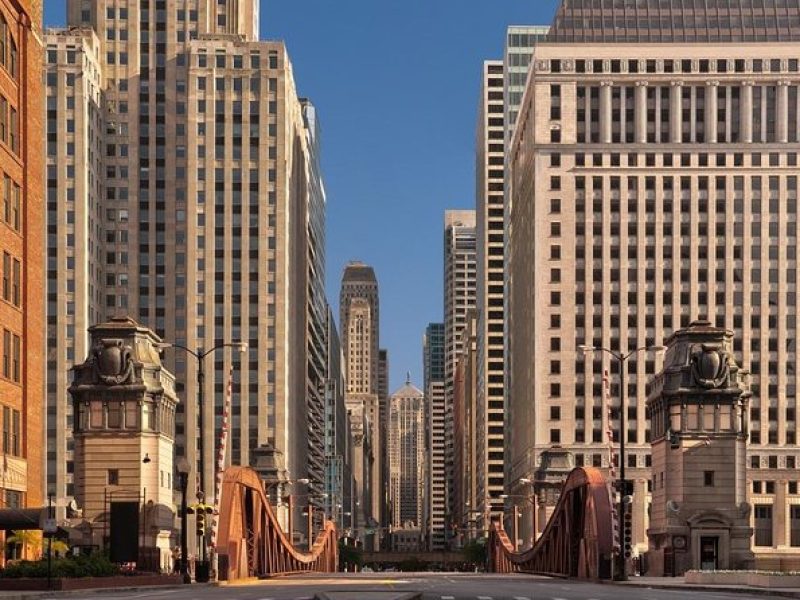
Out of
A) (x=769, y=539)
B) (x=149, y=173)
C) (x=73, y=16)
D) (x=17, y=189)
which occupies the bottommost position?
(x=769, y=539)

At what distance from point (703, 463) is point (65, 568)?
38.8 meters

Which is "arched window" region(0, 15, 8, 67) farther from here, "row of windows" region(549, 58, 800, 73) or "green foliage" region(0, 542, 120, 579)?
"row of windows" region(549, 58, 800, 73)

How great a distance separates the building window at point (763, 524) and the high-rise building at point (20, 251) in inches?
4621

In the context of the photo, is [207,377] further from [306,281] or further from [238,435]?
[306,281]

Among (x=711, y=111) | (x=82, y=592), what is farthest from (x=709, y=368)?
(x=711, y=111)

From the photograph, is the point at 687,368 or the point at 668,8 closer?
the point at 687,368

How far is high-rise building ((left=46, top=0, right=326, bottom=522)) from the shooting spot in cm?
16962

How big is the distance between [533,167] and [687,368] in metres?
99.9

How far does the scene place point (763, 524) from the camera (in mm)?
165875

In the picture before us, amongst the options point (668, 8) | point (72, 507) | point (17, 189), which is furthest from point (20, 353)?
point (668, 8)

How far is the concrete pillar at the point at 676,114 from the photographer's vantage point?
17212 centimetres

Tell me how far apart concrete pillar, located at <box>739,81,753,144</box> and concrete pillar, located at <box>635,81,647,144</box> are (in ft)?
34.6

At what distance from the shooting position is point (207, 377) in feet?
554

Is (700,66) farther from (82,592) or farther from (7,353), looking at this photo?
(82,592)
